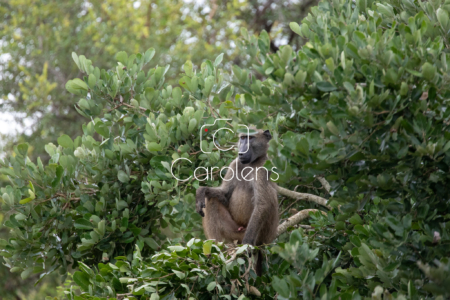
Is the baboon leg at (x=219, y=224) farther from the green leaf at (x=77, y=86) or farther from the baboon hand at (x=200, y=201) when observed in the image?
the green leaf at (x=77, y=86)

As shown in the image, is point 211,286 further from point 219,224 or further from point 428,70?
point 428,70

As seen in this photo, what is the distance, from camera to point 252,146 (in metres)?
6.41

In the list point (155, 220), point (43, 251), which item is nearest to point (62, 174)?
point (43, 251)

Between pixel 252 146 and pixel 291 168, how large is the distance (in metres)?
2.60

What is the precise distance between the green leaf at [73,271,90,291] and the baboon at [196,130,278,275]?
5.11 feet

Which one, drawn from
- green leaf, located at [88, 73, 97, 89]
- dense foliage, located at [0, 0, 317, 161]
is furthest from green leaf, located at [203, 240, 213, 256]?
dense foliage, located at [0, 0, 317, 161]

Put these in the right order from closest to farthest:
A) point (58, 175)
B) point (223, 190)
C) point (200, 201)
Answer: point (58, 175) < point (200, 201) < point (223, 190)

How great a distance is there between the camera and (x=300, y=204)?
6820 mm

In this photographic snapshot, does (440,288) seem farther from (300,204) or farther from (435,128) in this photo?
(300,204)

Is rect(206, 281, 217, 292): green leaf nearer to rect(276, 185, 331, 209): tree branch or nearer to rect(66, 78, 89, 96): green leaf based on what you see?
rect(276, 185, 331, 209): tree branch

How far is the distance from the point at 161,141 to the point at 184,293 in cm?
173

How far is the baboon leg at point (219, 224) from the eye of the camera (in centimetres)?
627

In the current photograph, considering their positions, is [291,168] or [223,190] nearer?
[291,168]

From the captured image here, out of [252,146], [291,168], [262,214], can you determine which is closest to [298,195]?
[262,214]
